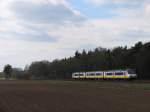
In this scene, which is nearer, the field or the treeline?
the field

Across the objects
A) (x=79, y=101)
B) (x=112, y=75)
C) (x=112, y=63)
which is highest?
(x=112, y=63)

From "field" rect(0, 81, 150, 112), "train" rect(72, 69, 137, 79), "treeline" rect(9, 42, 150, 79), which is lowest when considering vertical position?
"field" rect(0, 81, 150, 112)

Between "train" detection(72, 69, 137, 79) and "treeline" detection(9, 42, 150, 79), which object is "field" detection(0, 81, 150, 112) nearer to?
"train" detection(72, 69, 137, 79)

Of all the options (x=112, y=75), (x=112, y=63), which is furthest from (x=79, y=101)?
(x=112, y=63)

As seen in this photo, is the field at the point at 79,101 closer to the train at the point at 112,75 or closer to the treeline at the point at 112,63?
the train at the point at 112,75

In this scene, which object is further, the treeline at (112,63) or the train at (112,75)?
the treeline at (112,63)

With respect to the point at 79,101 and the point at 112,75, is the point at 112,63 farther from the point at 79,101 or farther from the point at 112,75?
the point at 79,101

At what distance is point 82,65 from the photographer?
454 ft

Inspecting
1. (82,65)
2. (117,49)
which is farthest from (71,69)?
(117,49)

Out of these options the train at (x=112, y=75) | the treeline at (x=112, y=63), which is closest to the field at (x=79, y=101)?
the train at (x=112, y=75)

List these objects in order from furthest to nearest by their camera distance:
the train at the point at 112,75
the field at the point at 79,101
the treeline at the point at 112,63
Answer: the treeline at the point at 112,63, the train at the point at 112,75, the field at the point at 79,101

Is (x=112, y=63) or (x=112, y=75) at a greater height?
(x=112, y=63)

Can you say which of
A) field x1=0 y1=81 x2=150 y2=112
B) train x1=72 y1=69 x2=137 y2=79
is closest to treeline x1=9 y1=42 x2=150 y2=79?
train x1=72 y1=69 x2=137 y2=79

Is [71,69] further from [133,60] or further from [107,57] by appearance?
[133,60]
